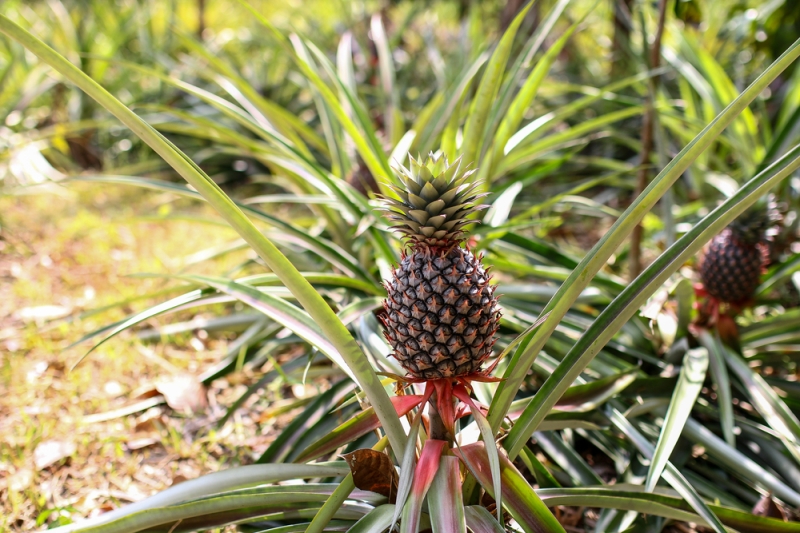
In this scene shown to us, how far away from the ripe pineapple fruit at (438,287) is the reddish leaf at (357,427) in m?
0.06

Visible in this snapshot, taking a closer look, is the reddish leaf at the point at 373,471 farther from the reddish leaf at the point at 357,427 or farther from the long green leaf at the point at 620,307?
the long green leaf at the point at 620,307

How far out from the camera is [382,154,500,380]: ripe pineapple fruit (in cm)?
99

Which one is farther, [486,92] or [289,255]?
[289,255]

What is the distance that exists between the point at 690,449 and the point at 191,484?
115 centimetres

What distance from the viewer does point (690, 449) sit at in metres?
1.41

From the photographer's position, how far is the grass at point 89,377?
1.48m

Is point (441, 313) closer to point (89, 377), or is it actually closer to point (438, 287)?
point (438, 287)

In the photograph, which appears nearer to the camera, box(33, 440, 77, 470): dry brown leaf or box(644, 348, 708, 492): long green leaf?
box(644, 348, 708, 492): long green leaf

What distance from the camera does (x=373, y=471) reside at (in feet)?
3.36

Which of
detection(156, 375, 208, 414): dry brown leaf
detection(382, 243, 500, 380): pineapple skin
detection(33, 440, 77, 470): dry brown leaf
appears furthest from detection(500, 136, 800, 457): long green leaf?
detection(33, 440, 77, 470): dry brown leaf

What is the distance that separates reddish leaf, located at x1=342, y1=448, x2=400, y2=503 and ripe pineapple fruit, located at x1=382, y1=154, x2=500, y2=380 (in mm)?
165

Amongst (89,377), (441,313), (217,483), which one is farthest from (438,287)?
(89,377)

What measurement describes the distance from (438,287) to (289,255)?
1.02 meters

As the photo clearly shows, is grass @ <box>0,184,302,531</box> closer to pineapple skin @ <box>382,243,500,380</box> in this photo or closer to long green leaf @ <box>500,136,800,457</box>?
pineapple skin @ <box>382,243,500,380</box>
